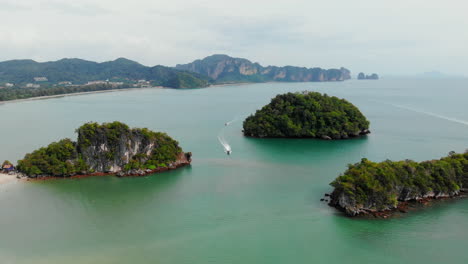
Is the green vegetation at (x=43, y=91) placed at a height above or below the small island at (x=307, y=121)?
above

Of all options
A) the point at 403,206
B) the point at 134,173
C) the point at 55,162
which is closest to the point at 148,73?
the point at 55,162

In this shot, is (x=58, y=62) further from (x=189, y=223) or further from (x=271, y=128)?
(x=189, y=223)

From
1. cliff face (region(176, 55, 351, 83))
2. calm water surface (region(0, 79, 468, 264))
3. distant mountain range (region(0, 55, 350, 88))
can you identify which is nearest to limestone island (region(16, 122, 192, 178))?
→ calm water surface (region(0, 79, 468, 264))

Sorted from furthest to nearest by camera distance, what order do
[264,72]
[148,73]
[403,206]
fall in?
[264,72] → [148,73] → [403,206]

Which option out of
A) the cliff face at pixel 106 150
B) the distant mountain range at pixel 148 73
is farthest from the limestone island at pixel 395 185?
the distant mountain range at pixel 148 73

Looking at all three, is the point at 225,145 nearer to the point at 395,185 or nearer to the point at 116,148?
the point at 116,148

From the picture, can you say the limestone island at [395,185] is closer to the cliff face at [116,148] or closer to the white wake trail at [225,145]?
the cliff face at [116,148]

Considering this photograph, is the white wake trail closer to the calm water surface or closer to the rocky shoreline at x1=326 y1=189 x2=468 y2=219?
the calm water surface
